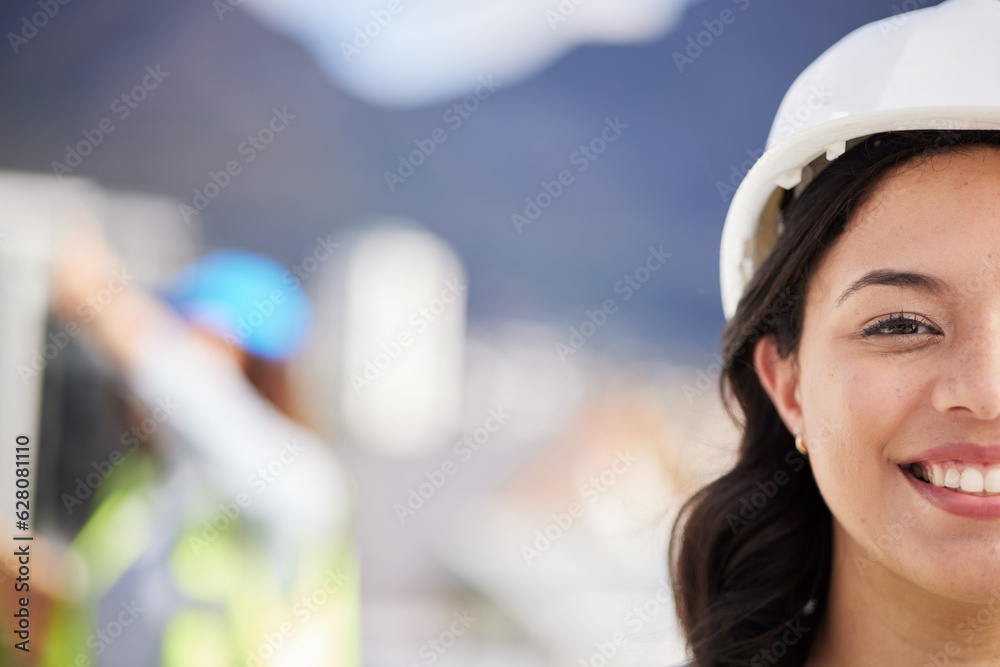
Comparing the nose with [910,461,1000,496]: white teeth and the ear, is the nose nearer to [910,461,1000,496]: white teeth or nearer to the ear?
[910,461,1000,496]: white teeth

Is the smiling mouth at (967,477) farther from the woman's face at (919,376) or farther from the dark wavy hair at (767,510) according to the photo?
the dark wavy hair at (767,510)

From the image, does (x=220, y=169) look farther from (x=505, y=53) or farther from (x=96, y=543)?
(x=96, y=543)

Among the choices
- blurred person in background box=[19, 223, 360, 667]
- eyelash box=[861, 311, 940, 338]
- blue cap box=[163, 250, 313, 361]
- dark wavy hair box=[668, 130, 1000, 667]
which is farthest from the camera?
blue cap box=[163, 250, 313, 361]

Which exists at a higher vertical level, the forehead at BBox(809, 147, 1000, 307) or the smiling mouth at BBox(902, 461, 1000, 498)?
the forehead at BBox(809, 147, 1000, 307)

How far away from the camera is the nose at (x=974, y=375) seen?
118 cm

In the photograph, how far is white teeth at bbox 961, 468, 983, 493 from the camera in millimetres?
1211

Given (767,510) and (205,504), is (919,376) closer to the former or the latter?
(767,510)

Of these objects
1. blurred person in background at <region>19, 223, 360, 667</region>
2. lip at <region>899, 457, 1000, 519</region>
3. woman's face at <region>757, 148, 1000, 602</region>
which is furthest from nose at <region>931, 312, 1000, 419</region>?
blurred person in background at <region>19, 223, 360, 667</region>

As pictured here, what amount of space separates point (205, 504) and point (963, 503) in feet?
11.1

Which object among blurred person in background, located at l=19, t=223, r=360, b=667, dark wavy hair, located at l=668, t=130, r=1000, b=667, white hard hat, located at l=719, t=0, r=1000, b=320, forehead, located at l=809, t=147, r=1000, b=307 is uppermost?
white hard hat, located at l=719, t=0, r=1000, b=320

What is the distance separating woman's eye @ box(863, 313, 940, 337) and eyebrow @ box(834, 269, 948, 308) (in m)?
0.05

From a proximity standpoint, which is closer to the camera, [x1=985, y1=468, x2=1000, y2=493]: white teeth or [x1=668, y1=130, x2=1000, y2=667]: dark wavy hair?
[x1=985, y1=468, x2=1000, y2=493]: white teeth

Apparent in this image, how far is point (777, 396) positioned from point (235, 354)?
11.0 feet

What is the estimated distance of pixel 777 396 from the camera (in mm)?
1618
